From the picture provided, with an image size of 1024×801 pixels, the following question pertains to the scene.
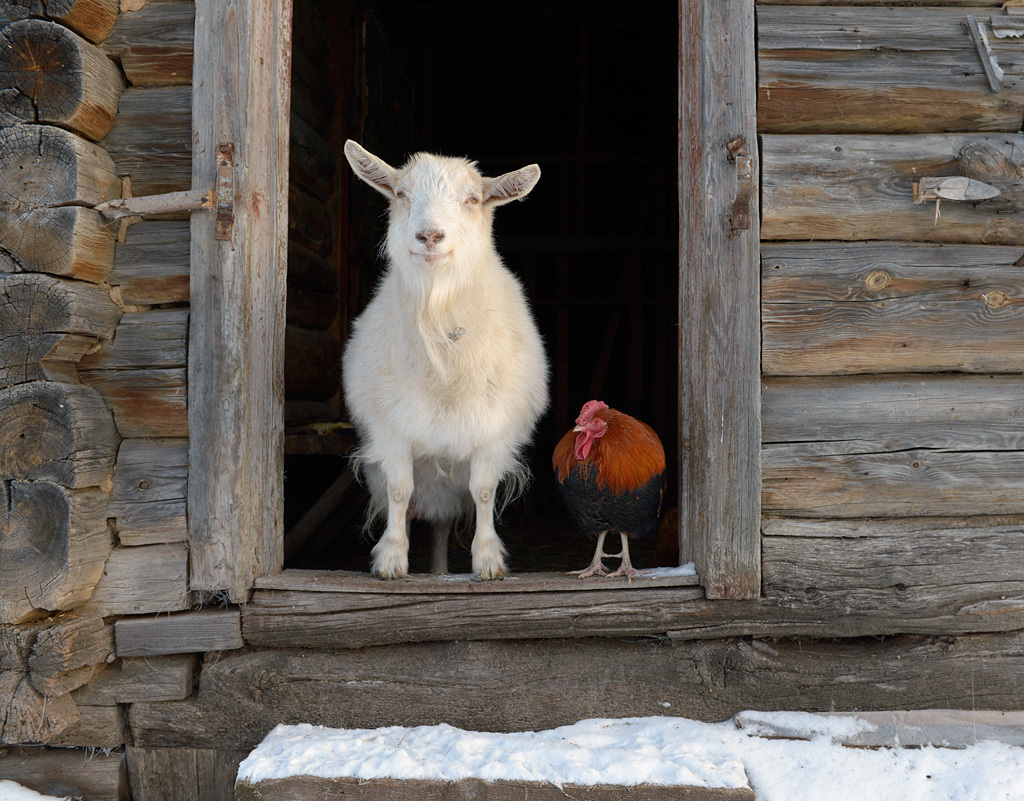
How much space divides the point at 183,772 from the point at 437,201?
263 cm

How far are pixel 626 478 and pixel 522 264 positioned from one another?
17.8ft

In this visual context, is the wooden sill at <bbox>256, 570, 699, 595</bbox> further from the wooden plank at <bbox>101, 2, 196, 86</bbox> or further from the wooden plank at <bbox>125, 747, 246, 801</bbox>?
the wooden plank at <bbox>101, 2, 196, 86</bbox>

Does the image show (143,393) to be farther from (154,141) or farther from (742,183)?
(742,183)

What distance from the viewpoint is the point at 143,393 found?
3107 millimetres

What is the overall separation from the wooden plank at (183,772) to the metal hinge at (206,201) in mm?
2165

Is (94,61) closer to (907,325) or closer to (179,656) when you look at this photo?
(179,656)

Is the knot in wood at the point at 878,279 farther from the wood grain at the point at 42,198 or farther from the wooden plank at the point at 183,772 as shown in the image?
the wooden plank at the point at 183,772

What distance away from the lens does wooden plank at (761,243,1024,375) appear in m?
3.05

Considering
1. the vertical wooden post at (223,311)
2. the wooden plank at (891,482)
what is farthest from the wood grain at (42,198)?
the wooden plank at (891,482)

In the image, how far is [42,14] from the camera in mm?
2939

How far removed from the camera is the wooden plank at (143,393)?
122 inches

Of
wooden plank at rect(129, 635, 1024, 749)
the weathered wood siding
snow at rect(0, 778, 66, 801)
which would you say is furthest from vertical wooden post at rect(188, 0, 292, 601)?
the weathered wood siding

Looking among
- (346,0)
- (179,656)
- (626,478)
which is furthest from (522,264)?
(179,656)

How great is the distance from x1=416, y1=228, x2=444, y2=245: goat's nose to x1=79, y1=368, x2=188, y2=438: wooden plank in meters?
1.14
